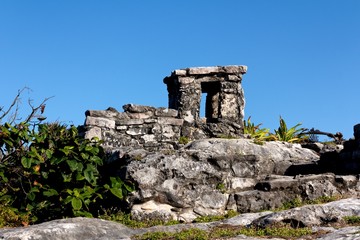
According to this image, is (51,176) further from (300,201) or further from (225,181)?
(300,201)

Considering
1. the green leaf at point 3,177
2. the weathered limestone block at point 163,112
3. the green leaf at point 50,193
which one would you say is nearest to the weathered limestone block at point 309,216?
the green leaf at point 50,193

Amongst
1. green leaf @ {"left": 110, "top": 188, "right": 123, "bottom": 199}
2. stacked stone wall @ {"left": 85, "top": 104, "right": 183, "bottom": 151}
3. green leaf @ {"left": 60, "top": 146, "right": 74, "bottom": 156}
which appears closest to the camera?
green leaf @ {"left": 110, "top": 188, "right": 123, "bottom": 199}

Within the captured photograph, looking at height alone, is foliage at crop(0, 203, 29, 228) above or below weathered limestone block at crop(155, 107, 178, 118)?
below

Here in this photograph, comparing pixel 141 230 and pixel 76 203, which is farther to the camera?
pixel 76 203

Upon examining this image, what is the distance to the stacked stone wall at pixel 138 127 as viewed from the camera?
1243cm

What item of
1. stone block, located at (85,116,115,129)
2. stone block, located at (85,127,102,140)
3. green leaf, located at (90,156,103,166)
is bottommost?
green leaf, located at (90,156,103,166)

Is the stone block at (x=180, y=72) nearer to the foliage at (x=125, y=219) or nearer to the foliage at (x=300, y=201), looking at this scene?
the foliage at (x=125, y=219)

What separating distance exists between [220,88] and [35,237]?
7.78 metres

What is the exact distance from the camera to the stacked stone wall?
12.4m

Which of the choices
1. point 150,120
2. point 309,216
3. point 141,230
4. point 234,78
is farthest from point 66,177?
point 234,78

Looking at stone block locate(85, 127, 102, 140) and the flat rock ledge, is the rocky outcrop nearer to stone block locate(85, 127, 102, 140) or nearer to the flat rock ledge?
the flat rock ledge

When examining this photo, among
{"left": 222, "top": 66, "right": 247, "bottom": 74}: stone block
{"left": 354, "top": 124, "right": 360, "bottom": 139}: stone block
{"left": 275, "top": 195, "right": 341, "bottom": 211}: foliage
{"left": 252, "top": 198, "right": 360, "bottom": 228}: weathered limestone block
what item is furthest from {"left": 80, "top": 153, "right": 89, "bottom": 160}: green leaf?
{"left": 222, "top": 66, "right": 247, "bottom": 74}: stone block

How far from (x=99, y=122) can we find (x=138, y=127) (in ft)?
2.89

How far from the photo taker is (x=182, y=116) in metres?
13.8
